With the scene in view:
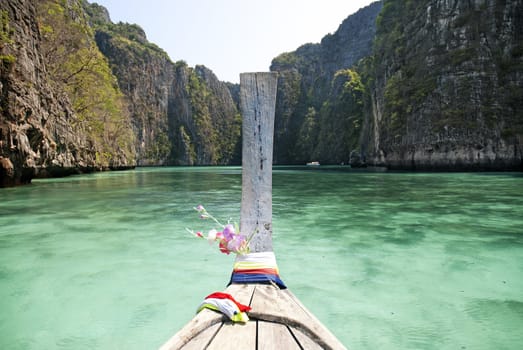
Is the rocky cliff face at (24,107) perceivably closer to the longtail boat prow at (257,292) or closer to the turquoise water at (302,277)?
the turquoise water at (302,277)

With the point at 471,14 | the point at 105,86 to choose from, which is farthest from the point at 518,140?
the point at 105,86

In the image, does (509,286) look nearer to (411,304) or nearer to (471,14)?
(411,304)

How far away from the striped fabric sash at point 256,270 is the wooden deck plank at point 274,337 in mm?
536

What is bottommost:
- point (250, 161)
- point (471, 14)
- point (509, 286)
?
point (509, 286)

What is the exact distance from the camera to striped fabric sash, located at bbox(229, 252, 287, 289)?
7.68 ft

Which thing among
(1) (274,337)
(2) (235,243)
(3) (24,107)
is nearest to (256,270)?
(2) (235,243)

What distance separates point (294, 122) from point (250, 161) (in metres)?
120

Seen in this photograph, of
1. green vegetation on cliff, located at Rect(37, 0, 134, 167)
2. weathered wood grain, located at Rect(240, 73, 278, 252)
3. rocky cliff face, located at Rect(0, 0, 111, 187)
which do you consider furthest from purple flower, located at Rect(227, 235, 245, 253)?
green vegetation on cliff, located at Rect(37, 0, 134, 167)

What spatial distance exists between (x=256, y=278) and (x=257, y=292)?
0.64 feet

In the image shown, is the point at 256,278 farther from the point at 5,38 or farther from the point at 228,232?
the point at 5,38

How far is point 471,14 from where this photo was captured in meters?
31.1

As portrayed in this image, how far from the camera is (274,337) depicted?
1.64 meters

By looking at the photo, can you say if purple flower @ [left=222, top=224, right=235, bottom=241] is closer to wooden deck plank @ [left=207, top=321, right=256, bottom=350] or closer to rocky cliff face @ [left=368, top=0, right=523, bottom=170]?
wooden deck plank @ [left=207, top=321, right=256, bottom=350]

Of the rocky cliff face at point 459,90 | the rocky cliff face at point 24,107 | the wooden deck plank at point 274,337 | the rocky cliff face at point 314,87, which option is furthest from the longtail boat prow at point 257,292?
the rocky cliff face at point 314,87
